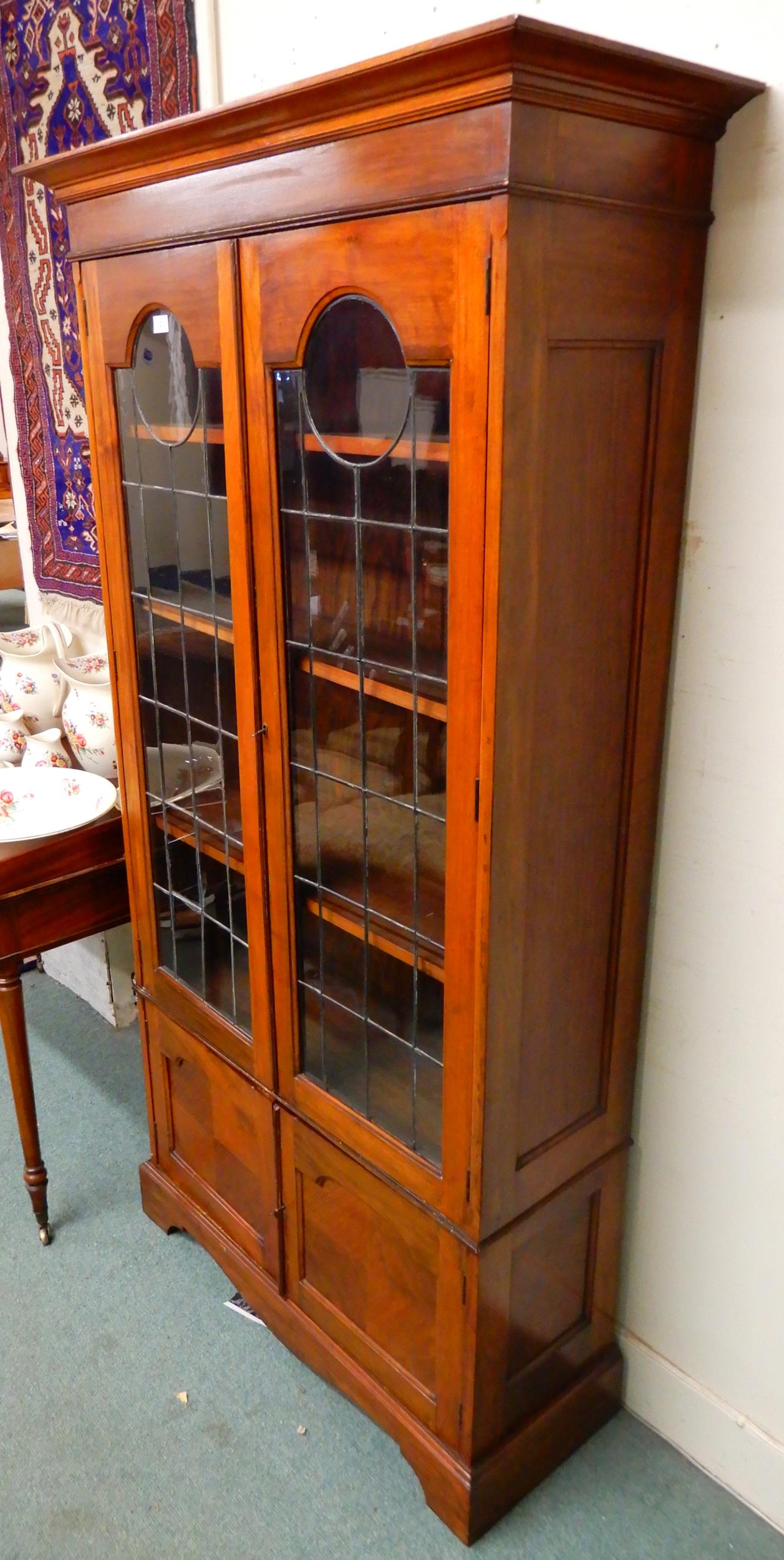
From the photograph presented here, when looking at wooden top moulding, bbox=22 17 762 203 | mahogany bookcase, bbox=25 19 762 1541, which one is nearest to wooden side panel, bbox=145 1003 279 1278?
mahogany bookcase, bbox=25 19 762 1541

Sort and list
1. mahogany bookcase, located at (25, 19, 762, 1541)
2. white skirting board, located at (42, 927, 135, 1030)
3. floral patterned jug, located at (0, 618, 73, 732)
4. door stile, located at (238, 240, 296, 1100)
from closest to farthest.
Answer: mahogany bookcase, located at (25, 19, 762, 1541) < door stile, located at (238, 240, 296, 1100) < floral patterned jug, located at (0, 618, 73, 732) < white skirting board, located at (42, 927, 135, 1030)

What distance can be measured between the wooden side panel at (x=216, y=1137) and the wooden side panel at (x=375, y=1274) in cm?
6

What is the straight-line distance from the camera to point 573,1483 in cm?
168

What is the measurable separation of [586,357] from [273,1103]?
1.16 m

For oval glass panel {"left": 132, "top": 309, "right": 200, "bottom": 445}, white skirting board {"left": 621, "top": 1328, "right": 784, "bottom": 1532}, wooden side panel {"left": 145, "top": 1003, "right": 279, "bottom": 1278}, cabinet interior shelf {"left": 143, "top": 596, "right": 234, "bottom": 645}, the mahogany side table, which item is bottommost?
white skirting board {"left": 621, "top": 1328, "right": 784, "bottom": 1532}

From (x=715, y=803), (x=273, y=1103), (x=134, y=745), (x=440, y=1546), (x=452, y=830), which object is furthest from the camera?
(x=134, y=745)

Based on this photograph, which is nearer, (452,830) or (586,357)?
(586,357)

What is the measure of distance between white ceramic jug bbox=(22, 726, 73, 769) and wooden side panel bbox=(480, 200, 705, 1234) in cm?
129

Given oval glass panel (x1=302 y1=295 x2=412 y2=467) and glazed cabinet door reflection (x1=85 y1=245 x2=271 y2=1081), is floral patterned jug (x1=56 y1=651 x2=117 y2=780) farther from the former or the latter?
oval glass panel (x1=302 y1=295 x2=412 y2=467)

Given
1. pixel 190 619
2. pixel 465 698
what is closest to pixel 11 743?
pixel 190 619

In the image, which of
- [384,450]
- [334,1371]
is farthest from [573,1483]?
[384,450]

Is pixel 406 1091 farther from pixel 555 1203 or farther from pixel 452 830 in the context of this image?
pixel 452 830

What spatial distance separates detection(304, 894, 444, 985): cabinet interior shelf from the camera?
55.7 inches

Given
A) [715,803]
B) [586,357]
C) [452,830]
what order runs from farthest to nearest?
[715,803], [452,830], [586,357]
